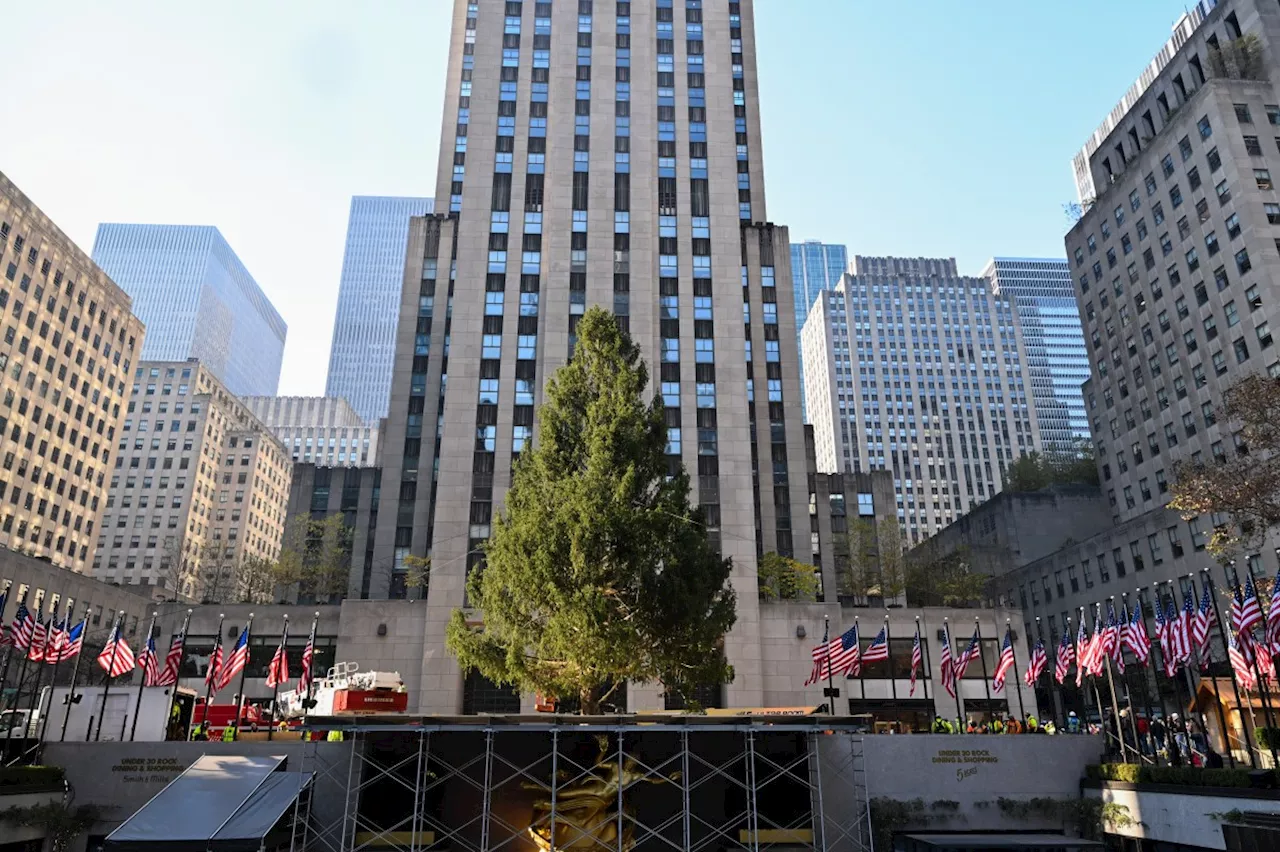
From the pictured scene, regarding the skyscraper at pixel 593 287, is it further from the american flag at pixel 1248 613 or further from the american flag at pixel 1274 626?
the american flag at pixel 1274 626

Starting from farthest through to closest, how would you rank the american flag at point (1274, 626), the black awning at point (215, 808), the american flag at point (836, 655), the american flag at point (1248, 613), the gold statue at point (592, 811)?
the american flag at point (836, 655) < the gold statue at point (592, 811) < the american flag at point (1248, 613) < the american flag at point (1274, 626) < the black awning at point (215, 808)

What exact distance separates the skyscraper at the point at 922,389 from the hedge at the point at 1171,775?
133 meters

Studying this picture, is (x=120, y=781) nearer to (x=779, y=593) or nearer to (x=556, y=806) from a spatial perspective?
(x=556, y=806)

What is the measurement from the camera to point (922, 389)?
172625mm

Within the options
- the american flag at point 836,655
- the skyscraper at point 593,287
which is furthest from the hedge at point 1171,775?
the skyscraper at point 593,287

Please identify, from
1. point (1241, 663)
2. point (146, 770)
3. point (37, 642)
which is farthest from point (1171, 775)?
point (37, 642)

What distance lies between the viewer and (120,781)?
2927cm

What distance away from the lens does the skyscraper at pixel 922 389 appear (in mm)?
165375

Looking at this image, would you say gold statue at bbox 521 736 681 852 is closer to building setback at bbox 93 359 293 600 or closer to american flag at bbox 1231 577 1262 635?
american flag at bbox 1231 577 1262 635

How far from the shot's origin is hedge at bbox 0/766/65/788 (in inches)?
1044

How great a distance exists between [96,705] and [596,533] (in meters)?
19.6

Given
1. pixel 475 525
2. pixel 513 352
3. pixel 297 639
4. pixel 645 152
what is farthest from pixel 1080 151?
pixel 297 639

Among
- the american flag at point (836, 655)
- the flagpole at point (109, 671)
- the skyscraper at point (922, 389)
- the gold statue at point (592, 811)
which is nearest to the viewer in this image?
the gold statue at point (592, 811)

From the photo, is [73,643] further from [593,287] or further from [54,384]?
[54,384]
